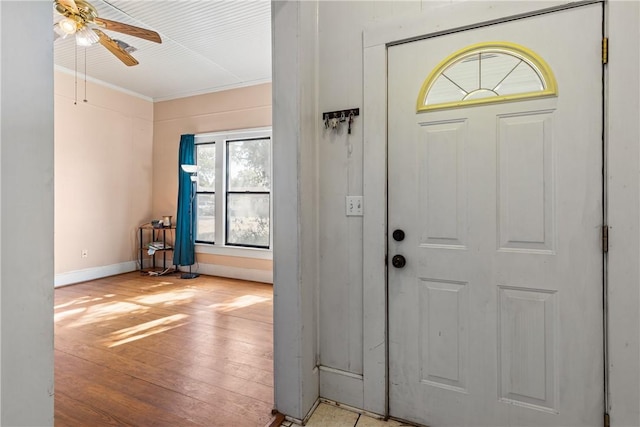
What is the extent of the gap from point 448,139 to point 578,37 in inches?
26.4

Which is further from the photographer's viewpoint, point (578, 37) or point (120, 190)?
point (120, 190)

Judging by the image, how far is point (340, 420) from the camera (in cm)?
180

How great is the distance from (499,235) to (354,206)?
764 mm

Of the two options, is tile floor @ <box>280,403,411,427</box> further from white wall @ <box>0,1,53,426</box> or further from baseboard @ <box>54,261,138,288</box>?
baseboard @ <box>54,261,138,288</box>

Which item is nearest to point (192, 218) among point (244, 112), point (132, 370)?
point (244, 112)

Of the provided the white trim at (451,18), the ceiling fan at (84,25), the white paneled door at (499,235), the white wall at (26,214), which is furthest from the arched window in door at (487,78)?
the ceiling fan at (84,25)

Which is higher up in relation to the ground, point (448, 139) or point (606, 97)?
point (606, 97)

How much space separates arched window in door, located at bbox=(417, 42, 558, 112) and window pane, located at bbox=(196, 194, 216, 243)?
4.53 metres

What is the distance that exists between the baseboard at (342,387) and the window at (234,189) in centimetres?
321

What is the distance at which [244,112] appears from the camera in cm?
511

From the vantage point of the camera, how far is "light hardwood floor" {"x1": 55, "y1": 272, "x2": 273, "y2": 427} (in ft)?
6.22

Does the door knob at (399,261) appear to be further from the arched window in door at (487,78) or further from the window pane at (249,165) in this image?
the window pane at (249,165)

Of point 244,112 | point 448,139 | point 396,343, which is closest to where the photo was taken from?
point 448,139

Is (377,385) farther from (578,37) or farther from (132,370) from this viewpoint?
(578,37)
